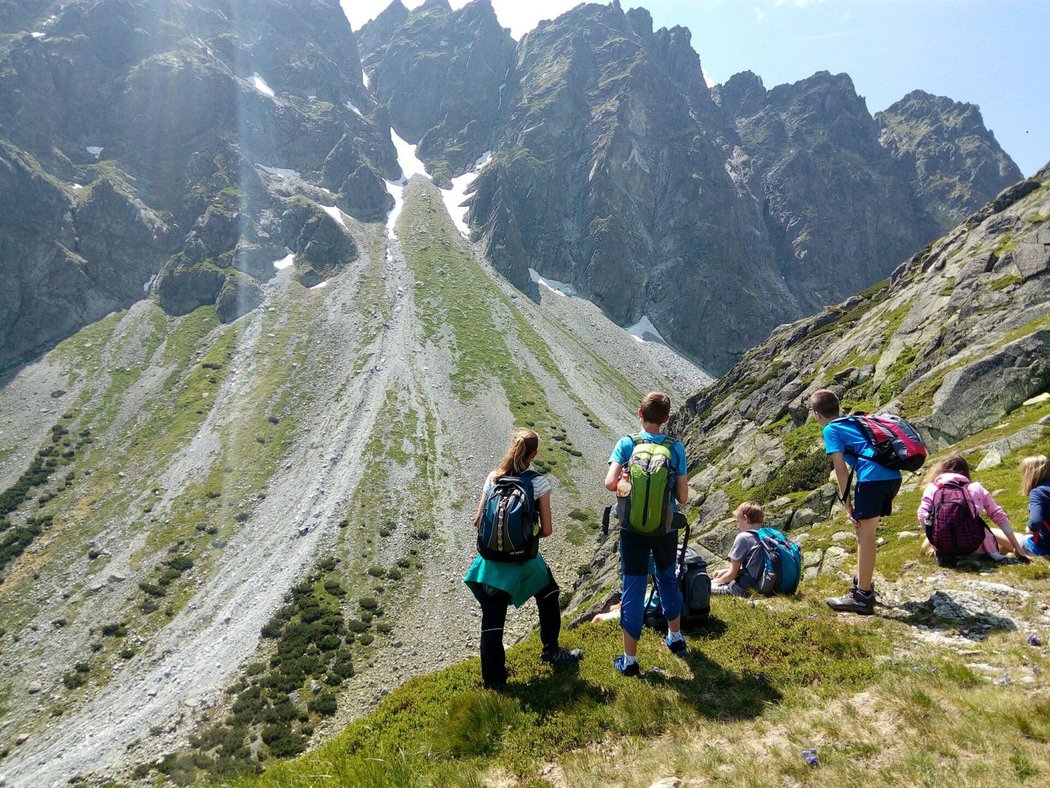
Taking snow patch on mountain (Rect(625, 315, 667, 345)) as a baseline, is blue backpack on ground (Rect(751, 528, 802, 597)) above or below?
below

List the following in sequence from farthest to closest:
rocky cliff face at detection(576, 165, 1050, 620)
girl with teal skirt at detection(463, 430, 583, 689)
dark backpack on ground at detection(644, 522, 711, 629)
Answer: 1. rocky cliff face at detection(576, 165, 1050, 620)
2. dark backpack on ground at detection(644, 522, 711, 629)
3. girl with teal skirt at detection(463, 430, 583, 689)

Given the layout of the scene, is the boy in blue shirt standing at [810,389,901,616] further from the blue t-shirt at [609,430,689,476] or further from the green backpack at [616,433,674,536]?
the green backpack at [616,433,674,536]

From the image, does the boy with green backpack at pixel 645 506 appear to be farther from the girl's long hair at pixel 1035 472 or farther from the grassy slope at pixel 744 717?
the girl's long hair at pixel 1035 472

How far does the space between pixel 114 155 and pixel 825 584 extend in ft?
650

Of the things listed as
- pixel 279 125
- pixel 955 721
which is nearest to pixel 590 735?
pixel 955 721

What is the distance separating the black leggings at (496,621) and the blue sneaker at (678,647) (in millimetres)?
1859

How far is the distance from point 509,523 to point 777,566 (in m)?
6.53

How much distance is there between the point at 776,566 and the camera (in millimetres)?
10523

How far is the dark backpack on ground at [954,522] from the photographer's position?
9.80 metres

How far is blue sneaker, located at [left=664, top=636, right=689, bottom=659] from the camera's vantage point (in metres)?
Result: 8.19

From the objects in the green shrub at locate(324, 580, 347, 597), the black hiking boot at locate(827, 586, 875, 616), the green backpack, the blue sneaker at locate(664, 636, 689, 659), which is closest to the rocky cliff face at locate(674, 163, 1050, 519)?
the black hiking boot at locate(827, 586, 875, 616)

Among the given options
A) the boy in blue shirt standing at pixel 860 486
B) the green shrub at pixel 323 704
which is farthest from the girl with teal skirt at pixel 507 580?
the green shrub at pixel 323 704

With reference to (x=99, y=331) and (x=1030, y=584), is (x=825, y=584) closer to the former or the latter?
(x=1030, y=584)

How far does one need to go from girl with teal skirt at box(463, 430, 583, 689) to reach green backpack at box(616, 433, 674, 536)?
4.08 ft
